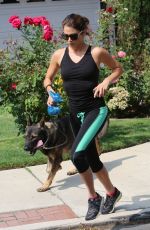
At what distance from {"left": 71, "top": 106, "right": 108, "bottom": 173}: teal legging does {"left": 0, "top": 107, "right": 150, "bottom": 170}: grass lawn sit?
8.78 ft

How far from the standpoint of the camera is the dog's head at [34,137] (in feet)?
21.7

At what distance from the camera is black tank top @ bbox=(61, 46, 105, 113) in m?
5.41

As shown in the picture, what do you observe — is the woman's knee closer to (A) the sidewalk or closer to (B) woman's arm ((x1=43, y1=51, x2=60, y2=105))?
(A) the sidewalk

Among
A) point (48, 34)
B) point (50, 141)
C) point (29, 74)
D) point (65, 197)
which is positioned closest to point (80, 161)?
point (65, 197)

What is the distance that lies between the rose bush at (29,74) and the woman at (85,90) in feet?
10.6

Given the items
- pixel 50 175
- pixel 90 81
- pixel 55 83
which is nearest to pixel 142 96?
pixel 55 83

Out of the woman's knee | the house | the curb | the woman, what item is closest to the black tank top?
the woman

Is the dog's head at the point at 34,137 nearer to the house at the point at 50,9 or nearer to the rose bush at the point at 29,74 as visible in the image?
the rose bush at the point at 29,74

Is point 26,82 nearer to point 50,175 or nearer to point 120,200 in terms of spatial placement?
point 50,175

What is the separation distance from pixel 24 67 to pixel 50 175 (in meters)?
2.66

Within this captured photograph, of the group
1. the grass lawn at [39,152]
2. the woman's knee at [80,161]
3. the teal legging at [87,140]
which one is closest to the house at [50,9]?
the grass lawn at [39,152]

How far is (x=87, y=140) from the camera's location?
536cm

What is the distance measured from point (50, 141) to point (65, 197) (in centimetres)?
78

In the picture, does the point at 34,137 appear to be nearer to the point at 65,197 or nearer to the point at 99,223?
the point at 65,197
